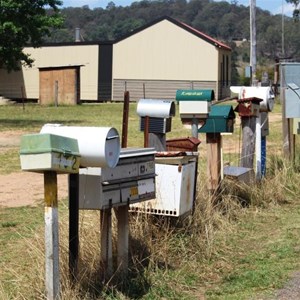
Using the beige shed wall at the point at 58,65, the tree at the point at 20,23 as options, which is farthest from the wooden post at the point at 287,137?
the beige shed wall at the point at 58,65

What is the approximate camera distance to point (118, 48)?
45344mm

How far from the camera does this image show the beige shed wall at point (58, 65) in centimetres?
4544

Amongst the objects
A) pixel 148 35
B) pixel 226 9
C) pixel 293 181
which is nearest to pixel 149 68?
pixel 148 35

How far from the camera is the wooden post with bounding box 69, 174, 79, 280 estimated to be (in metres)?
4.55

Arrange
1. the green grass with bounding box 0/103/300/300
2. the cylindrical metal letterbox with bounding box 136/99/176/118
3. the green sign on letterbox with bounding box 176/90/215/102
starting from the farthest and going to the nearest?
the green sign on letterbox with bounding box 176/90/215/102 → the cylindrical metal letterbox with bounding box 136/99/176/118 → the green grass with bounding box 0/103/300/300

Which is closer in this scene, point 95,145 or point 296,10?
point 95,145

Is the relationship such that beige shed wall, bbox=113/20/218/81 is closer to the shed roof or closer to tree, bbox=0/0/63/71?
the shed roof

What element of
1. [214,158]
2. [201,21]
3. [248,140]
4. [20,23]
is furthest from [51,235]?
[201,21]

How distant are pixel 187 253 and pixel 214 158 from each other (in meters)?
2.36

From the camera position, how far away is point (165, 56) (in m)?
Answer: 44.6

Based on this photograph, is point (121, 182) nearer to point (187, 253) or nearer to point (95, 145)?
point (95, 145)

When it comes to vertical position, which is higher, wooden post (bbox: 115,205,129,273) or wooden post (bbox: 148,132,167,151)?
wooden post (bbox: 148,132,167,151)

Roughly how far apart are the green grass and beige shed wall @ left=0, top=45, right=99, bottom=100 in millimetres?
37753

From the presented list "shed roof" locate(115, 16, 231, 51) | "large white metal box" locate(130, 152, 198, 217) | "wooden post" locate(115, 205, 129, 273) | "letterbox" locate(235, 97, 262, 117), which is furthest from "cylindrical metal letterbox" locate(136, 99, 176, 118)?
"shed roof" locate(115, 16, 231, 51)
